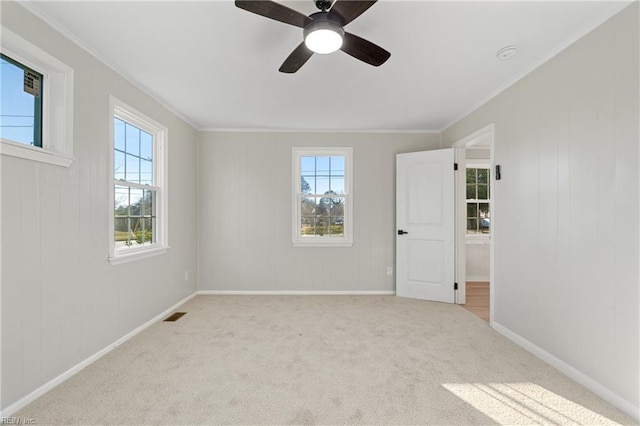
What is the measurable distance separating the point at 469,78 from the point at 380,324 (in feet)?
8.38

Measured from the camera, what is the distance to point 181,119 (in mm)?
3947

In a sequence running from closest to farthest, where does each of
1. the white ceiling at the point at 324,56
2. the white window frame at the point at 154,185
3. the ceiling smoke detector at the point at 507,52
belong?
1. the white ceiling at the point at 324,56
2. the ceiling smoke detector at the point at 507,52
3. the white window frame at the point at 154,185

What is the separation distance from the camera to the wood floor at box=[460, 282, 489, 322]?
3691 mm

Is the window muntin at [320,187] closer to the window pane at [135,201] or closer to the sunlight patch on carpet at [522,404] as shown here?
the window pane at [135,201]

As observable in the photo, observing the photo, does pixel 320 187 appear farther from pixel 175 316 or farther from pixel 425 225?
pixel 175 316

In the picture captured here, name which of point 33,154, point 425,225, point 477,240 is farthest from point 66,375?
point 477,240

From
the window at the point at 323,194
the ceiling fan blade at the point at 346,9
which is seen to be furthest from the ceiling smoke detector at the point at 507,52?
the window at the point at 323,194

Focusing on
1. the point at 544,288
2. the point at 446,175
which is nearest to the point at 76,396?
the point at 544,288

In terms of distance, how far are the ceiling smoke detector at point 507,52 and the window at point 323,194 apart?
234 centimetres

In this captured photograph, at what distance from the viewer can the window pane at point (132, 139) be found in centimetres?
300

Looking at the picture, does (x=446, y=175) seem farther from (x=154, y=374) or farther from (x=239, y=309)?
(x=154, y=374)

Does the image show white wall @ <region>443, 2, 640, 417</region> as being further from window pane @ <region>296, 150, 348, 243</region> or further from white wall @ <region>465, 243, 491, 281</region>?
white wall @ <region>465, 243, 491, 281</region>

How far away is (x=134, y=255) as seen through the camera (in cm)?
291

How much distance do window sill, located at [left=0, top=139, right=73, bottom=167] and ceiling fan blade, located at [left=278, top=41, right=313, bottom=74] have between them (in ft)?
5.32
